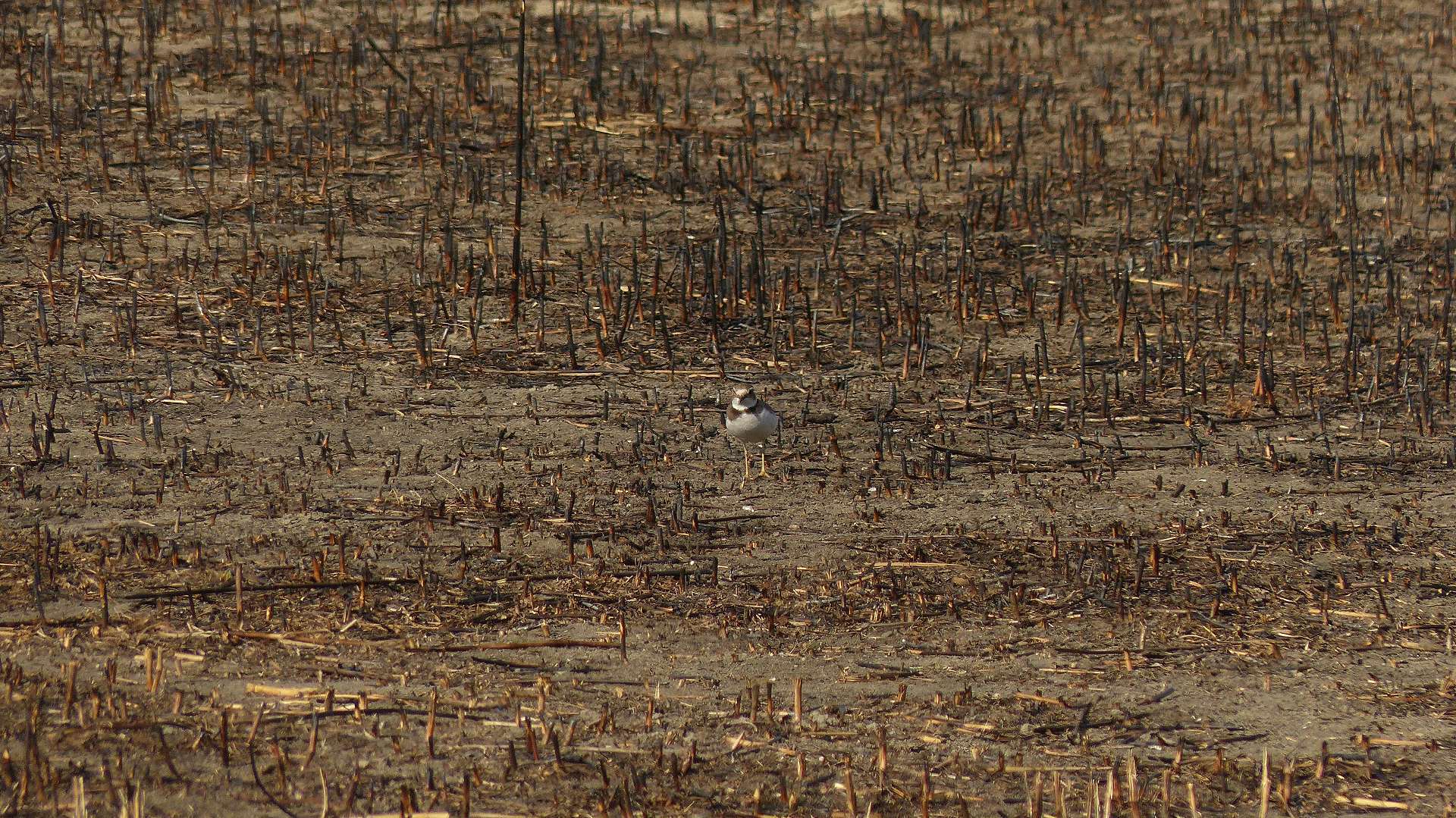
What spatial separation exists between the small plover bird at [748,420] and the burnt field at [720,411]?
178 mm

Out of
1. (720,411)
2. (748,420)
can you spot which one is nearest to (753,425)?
(748,420)

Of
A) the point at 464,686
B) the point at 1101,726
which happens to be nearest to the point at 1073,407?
the point at 1101,726

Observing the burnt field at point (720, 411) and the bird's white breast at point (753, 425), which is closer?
the burnt field at point (720, 411)

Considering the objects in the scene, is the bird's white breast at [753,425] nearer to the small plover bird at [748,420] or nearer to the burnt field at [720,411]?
the small plover bird at [748,420]

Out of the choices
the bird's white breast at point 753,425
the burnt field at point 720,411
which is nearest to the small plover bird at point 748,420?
the bird's white breast at point 753,425

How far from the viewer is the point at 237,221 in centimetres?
1070

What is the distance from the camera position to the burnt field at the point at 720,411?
5.22 meters

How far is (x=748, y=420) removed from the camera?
7.37m

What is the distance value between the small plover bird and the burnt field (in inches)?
7.0

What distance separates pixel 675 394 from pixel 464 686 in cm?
327

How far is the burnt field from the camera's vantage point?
17.1 feet

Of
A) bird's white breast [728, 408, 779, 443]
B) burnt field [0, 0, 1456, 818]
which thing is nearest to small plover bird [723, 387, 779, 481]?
bird's white breast [728, 408, 779, 443]

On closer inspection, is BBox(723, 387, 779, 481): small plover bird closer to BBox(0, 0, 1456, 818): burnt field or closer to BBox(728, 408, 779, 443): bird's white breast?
BBox(728, 408, 779, 443): bird's white breast

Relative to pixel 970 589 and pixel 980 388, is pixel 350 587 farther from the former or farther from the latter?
pixel 980 388
